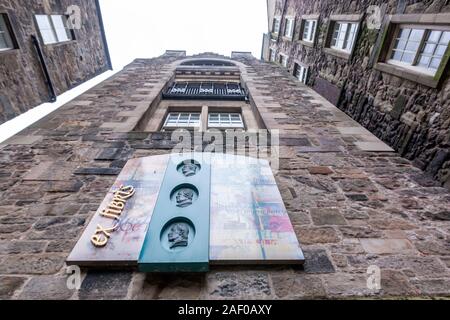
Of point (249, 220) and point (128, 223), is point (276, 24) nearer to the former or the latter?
point (249, 220)

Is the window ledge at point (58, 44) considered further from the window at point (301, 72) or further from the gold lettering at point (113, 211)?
the window at point (301, 72)

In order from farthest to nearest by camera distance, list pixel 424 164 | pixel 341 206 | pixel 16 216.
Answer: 1. pixel 424 164
2. pixel 341 206
3. pixel 16 216

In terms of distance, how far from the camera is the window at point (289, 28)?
1000 centimetres

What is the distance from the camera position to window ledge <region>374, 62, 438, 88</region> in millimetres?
3248

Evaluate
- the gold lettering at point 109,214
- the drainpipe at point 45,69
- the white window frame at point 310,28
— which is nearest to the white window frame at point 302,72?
the white window frame at point 310,28

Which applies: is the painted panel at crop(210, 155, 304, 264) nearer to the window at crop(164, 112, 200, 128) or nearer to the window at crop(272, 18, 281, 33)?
the window at crop(164, 112, 200, 128)

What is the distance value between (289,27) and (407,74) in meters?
8.60

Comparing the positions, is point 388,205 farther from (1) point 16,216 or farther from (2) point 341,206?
(1) point 16,216

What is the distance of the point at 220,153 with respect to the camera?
11.0 ft

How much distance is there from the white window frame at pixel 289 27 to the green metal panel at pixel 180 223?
9817 millimetres

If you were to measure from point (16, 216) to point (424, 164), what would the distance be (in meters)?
5.46

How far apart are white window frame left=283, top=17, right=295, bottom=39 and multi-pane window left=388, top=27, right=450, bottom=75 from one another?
22.0 feet

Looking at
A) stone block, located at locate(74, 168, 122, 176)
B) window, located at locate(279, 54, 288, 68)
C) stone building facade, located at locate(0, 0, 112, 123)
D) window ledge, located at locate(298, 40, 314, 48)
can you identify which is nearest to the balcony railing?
window ledge, located at locate(298, 40, 314, 48)
